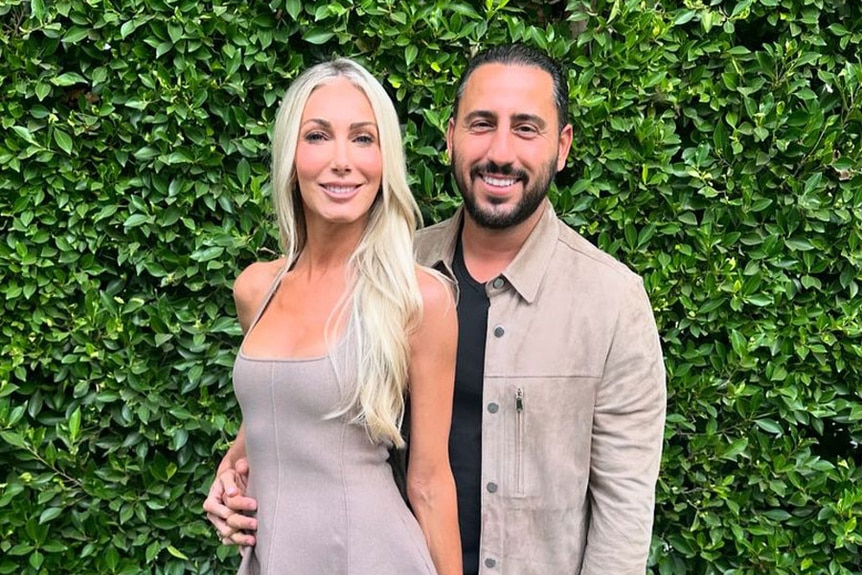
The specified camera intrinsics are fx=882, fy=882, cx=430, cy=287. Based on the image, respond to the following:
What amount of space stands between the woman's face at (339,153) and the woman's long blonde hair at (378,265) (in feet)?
0.07

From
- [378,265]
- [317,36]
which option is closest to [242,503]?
[378,265]

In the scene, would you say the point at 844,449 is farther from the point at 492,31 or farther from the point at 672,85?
the point at 492,31

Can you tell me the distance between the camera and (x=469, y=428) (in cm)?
246

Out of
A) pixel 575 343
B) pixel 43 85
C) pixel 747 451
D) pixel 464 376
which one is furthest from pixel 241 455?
pixel 747 451

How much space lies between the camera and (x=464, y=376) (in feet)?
8.12

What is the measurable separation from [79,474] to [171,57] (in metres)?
1.50

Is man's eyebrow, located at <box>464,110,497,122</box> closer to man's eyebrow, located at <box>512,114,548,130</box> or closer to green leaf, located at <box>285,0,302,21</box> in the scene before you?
man's eyebrow, located at <box>512,114,548,130</box>

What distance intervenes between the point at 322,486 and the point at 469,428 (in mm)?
489

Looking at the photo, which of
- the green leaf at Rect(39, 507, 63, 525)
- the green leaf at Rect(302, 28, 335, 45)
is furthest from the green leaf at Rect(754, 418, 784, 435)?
the green leaf at Rect(39, 507, 63, 525)

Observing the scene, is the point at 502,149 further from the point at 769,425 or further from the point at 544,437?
the point at 769,425

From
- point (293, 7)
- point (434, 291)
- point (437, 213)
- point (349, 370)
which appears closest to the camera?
point (349, 370)

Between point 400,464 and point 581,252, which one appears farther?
point 581,252

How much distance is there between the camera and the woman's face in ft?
7.25

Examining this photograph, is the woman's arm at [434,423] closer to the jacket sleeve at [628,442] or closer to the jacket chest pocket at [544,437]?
the jacket chest pocket at [544,437]
